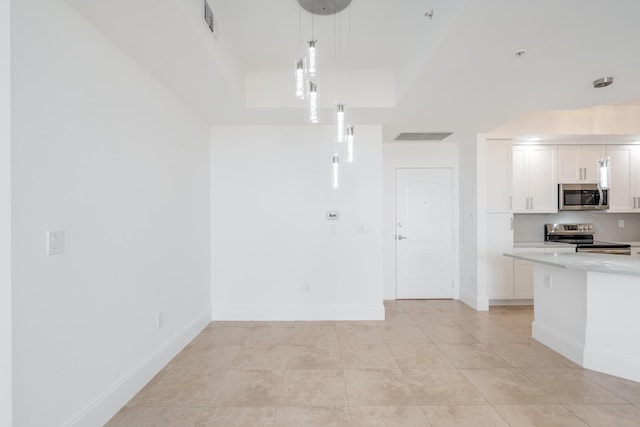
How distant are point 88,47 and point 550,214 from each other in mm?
6092

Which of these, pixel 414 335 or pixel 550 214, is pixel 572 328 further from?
pixel 550 214

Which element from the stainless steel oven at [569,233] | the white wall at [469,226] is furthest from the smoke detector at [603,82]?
the stainless steel oven at [569,233]

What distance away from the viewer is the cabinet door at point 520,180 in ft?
14.4

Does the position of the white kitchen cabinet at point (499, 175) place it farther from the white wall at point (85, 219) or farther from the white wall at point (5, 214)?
the white wall at point (5, 214)

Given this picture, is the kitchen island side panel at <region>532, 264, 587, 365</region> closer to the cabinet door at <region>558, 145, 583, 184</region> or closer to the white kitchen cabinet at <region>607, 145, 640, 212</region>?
the cabinet door at <region>558, 145, 583, 184</region>

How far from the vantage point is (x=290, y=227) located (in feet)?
12.5

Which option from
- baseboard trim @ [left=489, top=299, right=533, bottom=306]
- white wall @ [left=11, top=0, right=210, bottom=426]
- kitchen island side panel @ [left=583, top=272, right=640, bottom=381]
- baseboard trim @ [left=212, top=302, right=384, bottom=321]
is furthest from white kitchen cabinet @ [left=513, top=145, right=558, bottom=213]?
white wall @ [left=11, top=0, right=210, bottom=426]

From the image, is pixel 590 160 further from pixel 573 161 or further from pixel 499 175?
pixel 499 175

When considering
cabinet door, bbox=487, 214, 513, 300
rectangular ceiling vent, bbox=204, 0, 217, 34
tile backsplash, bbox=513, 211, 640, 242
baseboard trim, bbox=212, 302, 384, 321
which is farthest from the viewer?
tile backsplash, bbox=513, 211, 640, 242

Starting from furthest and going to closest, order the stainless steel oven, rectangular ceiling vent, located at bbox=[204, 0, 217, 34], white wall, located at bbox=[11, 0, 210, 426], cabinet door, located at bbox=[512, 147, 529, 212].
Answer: the stainless steel oven < cabinet door, located at bbox=[512, 147, 529, 212] < rectangular ceiling vent, located at bbox=[204, 0, 217, 34] < white wall, located at bbox=[11, 0, 210, 426]

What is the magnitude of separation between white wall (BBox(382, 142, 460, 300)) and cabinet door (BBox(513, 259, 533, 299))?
78cm

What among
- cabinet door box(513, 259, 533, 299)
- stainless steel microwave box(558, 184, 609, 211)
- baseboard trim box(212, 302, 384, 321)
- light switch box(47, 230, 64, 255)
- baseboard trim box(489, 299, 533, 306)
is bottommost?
baseboard trim box(489, 299, 533, 306)

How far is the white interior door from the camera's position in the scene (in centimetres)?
473

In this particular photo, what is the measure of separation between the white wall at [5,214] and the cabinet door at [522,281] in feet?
17.1
